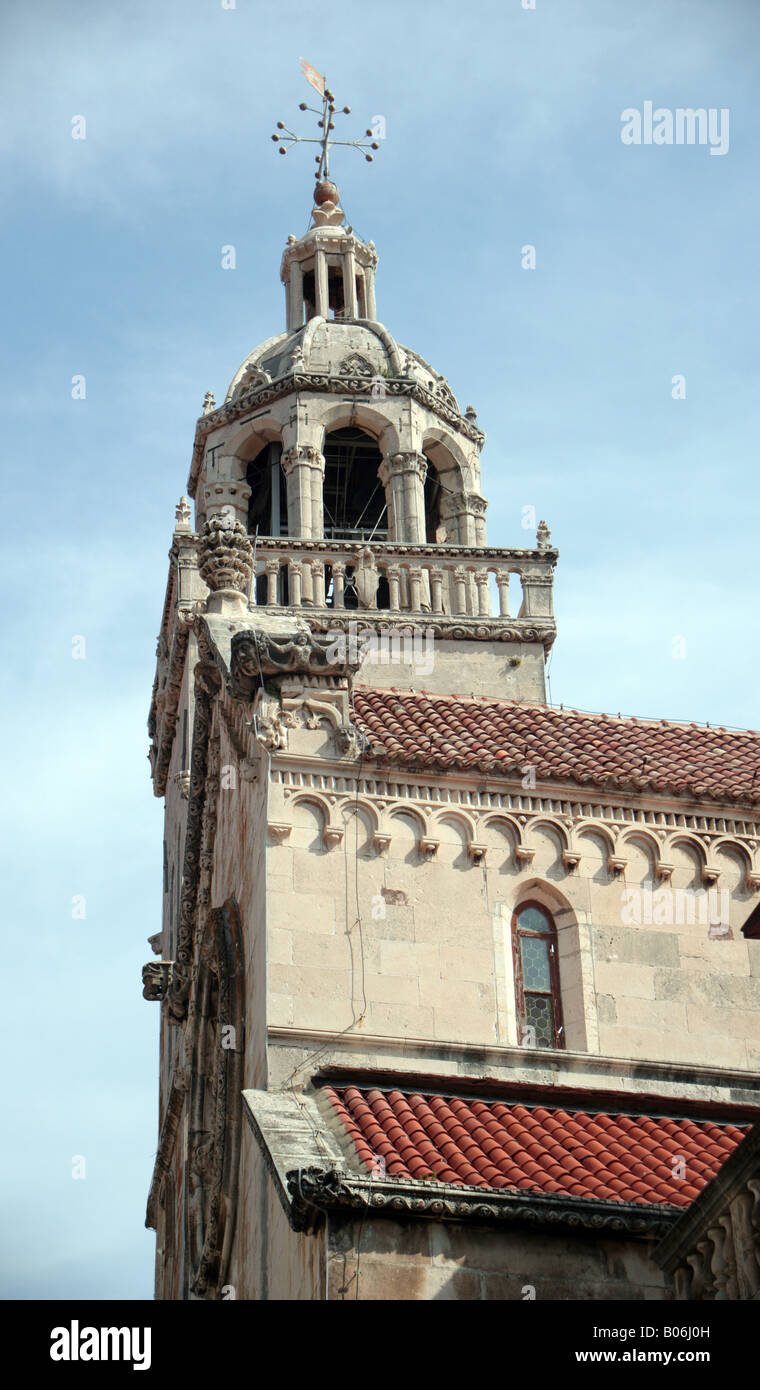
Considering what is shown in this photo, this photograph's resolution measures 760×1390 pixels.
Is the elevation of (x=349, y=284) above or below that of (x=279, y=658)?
above

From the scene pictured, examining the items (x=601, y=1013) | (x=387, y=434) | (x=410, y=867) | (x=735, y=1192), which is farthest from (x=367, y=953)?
(x=387, y=434)

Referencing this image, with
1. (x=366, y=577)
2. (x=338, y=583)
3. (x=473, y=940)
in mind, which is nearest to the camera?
(x=473, y=940)

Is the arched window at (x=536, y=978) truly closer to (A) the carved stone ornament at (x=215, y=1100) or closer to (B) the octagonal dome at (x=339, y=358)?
(A) the carved stone ornament at (x=215, y=1100)

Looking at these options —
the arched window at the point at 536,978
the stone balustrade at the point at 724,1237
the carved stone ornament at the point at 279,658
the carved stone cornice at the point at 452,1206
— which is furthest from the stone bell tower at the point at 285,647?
the stone balustrade at the point at 724,1237

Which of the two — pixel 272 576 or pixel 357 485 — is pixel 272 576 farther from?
pixel 357 485

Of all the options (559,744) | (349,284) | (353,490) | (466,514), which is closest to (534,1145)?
(559,744)

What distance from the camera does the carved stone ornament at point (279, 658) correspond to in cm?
2244

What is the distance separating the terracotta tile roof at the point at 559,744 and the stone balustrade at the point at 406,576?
8.88 m

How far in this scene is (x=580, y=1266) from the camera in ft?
55.8

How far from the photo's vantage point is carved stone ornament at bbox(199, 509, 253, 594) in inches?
1029

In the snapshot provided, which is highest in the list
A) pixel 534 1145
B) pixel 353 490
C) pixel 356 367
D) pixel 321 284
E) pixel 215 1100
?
pixel 321 284

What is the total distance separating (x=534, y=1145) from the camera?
18.8m

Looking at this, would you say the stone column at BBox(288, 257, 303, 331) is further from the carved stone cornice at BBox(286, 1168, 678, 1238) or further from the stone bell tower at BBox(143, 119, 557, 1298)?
the carved stone cornice at BBox(286, 1168, 678, 1238)

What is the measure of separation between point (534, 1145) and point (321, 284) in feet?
88.6
